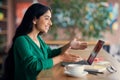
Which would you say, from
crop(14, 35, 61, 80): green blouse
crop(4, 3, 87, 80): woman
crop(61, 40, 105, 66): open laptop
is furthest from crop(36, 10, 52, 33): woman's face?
crop(61, 40, 105, 66): open laptop

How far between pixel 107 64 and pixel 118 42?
14.1 feet

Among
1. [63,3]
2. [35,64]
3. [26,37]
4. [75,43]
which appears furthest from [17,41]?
[63,3]

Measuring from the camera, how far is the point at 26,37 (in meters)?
2.03

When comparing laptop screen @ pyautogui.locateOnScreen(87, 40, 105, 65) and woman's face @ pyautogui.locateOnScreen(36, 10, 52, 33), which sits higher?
woman's face @ pyautogui.locateOnScreen(36, 10, 52, 33)

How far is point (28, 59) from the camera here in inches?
72.8

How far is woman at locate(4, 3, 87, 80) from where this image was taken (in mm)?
1870

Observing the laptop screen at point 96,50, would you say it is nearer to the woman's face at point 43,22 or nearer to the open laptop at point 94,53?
the open laptop at point 94,53

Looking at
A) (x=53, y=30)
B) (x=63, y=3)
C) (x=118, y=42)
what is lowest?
(x=118, y=42)

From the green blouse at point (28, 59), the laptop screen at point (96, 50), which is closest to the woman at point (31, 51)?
the green blouse at point (28, 59)

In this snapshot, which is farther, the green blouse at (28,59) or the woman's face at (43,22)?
the woman's face at (43,22)

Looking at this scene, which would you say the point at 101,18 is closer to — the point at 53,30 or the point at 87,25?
the point at 87,25

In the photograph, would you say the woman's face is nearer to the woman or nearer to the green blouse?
the woman

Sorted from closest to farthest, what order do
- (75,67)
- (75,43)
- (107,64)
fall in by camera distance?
(75,67), (107,64), (75,43)

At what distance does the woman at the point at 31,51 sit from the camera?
6.14ft
